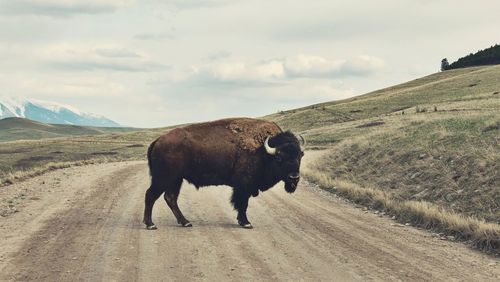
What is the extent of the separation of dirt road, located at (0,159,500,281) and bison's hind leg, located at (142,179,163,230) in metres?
0.25

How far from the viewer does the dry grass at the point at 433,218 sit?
402 inches

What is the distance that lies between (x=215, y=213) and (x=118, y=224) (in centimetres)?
288

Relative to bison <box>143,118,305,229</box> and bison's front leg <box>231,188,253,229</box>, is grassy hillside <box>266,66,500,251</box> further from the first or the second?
bison's front leg <box>231,188,253,229</box>

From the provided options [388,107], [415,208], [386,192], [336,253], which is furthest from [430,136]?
[388,107]

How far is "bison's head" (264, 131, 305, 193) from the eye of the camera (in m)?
11.8

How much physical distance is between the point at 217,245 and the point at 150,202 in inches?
103

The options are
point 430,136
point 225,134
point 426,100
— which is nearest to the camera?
point 225,134

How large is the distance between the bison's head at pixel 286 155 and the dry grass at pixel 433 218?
3431 mm

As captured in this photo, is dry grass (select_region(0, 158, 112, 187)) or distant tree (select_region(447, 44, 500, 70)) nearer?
dry grass (select_region(0, 158, 112, 187))

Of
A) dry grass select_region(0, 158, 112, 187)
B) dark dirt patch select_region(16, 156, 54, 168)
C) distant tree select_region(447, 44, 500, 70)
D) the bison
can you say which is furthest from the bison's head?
distant tree select_region(447, 44, 500, 70)

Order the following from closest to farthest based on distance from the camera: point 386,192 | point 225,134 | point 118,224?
point 118,224, point 225,134, point 386,192

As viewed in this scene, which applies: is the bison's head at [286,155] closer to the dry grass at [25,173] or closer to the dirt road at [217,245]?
the dirt road at [217,245]

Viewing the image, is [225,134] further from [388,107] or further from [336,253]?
[388,107]

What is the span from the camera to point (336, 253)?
360 inches
